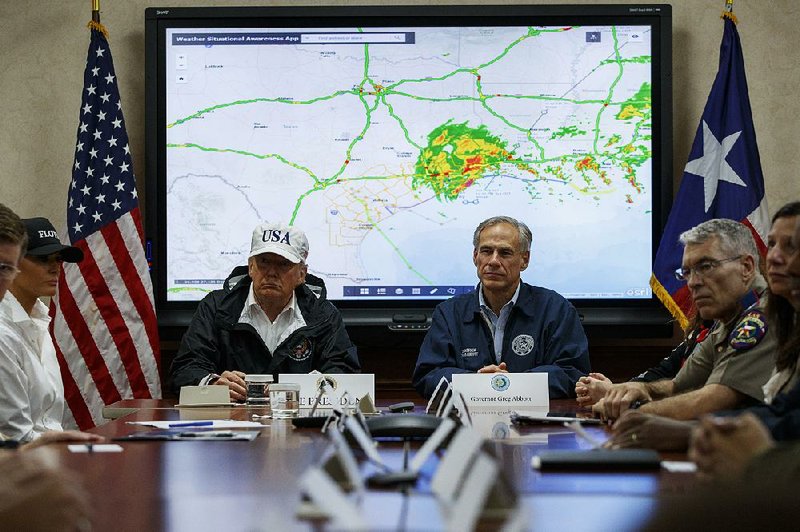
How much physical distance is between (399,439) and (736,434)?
111 cm

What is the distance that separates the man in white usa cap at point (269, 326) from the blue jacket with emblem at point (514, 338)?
1.17ft

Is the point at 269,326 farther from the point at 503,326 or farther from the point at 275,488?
the point at 275,488

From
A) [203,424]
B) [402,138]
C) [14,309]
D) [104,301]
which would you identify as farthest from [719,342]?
[104,301]

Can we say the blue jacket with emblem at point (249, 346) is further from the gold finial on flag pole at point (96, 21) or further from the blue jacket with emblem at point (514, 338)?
the gold finial on flag pole at point (96, 21)

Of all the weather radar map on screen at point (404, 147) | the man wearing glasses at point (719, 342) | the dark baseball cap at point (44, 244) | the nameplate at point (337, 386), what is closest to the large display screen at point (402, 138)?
the weather radar map on screen at point (404, 147)

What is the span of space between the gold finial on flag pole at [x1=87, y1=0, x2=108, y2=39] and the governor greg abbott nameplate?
2966mm

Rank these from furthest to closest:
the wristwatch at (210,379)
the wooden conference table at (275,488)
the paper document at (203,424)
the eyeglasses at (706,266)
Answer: the wristwatch at (210,379), the eyeglasses at (706,266), the paper document at (203,424), the wooden conference table at (275,488)

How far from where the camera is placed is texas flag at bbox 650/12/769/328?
15.8 feet

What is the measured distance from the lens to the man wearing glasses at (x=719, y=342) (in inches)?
108

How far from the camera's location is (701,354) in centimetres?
336

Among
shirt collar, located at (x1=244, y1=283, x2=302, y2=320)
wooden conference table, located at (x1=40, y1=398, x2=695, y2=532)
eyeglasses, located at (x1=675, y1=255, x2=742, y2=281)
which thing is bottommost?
wooden conference table, located at (x1=40, y1=398, x2=695, y2=532)

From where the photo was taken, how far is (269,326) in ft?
13.9

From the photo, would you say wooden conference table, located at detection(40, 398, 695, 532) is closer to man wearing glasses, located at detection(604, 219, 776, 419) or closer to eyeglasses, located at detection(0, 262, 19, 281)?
man wearing glasses, located at detection(604, 219, 776, 419)

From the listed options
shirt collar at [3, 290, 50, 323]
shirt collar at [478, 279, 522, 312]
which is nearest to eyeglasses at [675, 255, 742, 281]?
shirt collar at [478, 279, 522, 312]
